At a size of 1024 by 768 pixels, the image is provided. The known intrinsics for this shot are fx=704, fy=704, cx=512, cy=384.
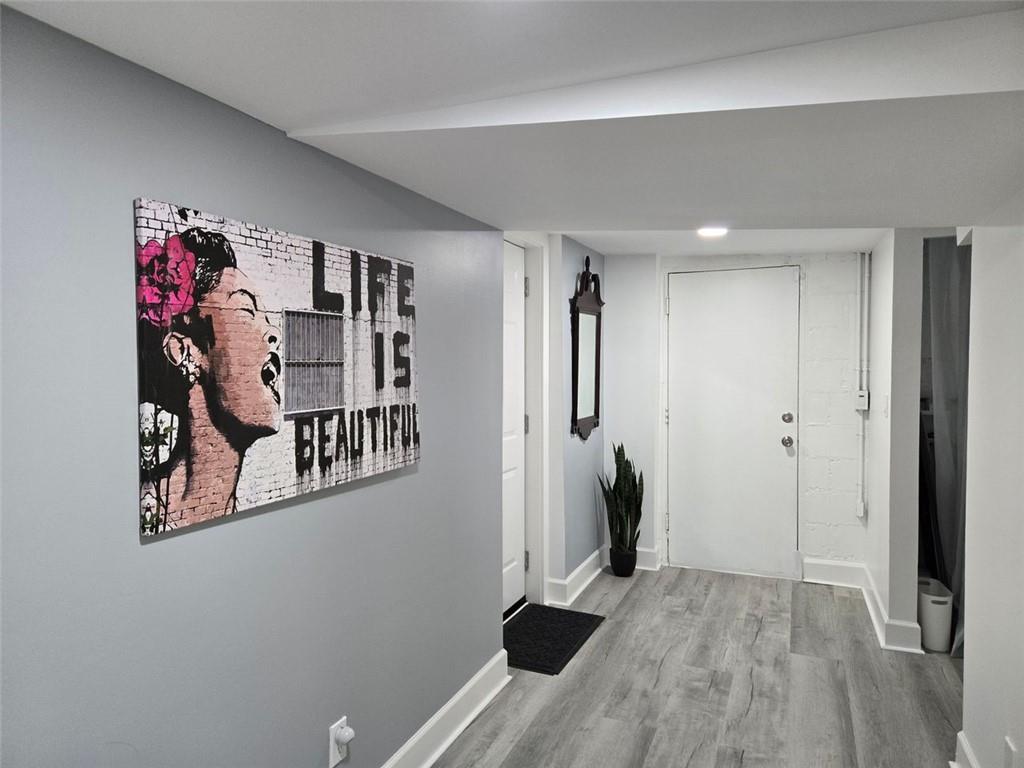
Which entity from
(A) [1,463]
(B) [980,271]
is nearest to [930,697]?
(B) [980,271]

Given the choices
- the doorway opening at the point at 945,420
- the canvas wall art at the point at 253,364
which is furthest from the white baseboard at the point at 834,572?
the canvas wall art at the point at 253,364

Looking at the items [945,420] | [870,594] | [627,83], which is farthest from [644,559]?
[627,83]

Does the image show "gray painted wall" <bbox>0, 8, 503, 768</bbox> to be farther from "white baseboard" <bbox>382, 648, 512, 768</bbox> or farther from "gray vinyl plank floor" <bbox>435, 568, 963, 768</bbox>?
"gray vinyl plank floor" <bbox>435, 568, 963, 768</bbox>

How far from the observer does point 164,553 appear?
4.75 ft

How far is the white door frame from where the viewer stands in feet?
13.0

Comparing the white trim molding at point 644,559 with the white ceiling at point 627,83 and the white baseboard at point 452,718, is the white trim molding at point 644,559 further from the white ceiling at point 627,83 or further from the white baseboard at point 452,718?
Answer: the white ceiling at point 627,83

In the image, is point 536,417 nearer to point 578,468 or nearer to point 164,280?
point 578,468

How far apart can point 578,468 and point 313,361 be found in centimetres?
271

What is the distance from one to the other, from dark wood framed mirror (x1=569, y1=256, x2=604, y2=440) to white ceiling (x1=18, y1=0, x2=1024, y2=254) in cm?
223

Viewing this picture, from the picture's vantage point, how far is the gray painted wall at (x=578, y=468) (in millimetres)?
4082

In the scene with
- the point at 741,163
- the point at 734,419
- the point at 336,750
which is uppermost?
the point at 741,163

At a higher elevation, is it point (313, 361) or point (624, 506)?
point (313, 361)

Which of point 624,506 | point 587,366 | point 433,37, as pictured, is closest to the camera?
point 433,37

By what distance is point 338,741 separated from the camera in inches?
78.2
